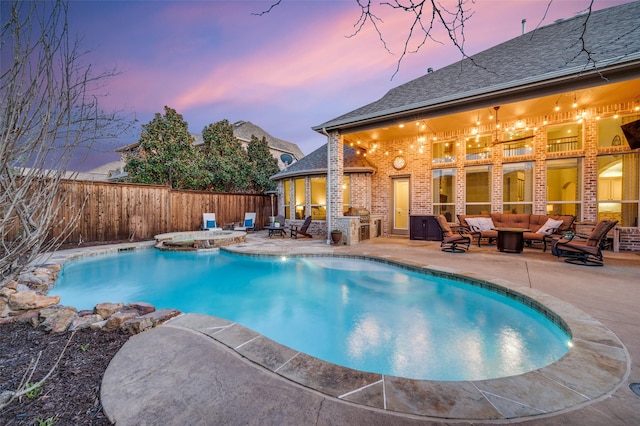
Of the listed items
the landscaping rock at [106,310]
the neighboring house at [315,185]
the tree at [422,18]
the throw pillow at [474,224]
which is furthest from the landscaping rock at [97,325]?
the throw pillow at [474,224]

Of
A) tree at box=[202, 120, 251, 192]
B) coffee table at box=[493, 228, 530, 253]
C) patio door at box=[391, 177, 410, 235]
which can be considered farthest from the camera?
tree at box=[202, 120, 251, 192]

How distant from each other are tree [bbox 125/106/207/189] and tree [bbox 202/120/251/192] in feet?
4.94

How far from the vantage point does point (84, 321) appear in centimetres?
276

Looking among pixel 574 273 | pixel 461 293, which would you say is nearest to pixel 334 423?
pixel 461 293

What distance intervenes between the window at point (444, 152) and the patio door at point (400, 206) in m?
1.45

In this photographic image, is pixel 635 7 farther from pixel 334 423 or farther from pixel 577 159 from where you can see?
pixel 334 423

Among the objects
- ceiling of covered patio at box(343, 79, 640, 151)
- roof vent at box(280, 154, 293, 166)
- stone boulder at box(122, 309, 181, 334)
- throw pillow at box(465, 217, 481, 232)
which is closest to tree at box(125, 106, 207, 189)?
ceiling of covered patio at box(343, 79, 640, 151)

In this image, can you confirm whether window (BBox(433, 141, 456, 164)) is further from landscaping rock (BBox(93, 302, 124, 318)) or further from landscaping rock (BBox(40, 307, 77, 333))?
landscaping rock (BBox(40, 307, 77, 333))

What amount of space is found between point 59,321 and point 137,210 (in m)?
8.44

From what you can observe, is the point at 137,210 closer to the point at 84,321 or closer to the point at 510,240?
the point at 84,321

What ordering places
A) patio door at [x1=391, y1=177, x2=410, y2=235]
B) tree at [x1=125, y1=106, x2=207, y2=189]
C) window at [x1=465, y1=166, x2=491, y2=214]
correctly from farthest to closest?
tree at [x1=125, y1=106, x2=207, y2=189] < patio door at [x1=391, y1=177, x2=410, y2=235] < window at [x1=465, y1=166, x2=491, y2=214]

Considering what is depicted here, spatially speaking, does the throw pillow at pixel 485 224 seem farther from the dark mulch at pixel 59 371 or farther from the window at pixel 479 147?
the dark mulch at pixel 59 371

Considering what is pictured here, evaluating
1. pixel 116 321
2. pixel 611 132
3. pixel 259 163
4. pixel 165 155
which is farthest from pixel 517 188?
pixel 165 155

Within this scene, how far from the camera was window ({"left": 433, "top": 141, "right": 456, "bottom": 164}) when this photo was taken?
930cm
